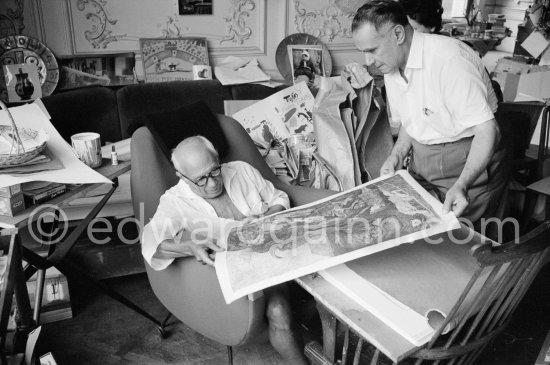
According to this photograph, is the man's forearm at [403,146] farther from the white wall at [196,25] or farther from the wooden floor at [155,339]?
the white wall at [196,25]

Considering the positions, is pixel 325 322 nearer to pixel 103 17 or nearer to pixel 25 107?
pixel 25 107

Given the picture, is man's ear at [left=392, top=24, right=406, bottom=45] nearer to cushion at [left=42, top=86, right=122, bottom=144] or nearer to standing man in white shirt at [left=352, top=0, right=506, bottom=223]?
standing man in white shirt at [left=352, top=0, right=506, bottom=223]

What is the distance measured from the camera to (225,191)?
77.4 inches

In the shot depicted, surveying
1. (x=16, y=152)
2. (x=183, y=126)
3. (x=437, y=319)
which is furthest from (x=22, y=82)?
(x=437, y=319)

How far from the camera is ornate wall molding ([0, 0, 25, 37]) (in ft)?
8.89

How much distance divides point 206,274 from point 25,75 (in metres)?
1.84

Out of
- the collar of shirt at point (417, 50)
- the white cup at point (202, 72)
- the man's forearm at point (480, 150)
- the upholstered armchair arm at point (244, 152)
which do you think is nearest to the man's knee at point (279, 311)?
the upholstered armchair arm at point (244, 152)

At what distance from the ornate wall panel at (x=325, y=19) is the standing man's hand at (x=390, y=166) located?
1770mm

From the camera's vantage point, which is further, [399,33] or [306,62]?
[306,62]

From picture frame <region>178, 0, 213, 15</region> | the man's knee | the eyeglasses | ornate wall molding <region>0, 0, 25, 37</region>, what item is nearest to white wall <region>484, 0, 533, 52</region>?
picture frame <region>178, 0, 213, 15</region>

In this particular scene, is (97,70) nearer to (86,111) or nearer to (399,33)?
(86,111)

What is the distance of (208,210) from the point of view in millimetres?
1912

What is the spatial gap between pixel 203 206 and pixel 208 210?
25mm

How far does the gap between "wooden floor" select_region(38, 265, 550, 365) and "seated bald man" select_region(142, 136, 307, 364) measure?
46cm
